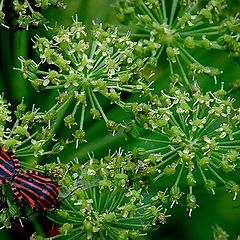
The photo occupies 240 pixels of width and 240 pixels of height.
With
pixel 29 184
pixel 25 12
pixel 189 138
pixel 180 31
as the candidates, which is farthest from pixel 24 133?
pixel 180 31

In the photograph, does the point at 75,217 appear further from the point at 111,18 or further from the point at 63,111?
the point at 111,18

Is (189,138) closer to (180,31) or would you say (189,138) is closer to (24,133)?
(180,31)

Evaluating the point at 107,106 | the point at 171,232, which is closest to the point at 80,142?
the point at 107,106

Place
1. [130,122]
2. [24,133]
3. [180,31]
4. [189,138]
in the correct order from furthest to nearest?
[180,31], [130,122], [189,138], [24,133]

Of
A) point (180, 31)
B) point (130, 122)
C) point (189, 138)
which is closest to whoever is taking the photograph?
point (189, 138)

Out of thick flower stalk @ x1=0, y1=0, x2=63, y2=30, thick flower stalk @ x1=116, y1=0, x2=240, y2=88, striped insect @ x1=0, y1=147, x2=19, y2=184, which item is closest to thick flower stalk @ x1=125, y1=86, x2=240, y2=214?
thick flower stalk @ x1=116, y1=0, x2=240, y2=88

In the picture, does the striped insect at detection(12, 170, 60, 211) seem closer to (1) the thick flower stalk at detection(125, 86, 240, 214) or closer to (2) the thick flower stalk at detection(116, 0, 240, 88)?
(1) the thick flower stalk at detection(125, 86, 240, 214)

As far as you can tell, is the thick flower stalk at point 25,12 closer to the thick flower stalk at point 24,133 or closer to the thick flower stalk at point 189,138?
the thick flower stalk at point 24,133

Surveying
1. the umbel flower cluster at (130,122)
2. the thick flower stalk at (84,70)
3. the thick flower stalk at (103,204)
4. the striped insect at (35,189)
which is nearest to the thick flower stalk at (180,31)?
the umbel flower cluster at (130,122)
